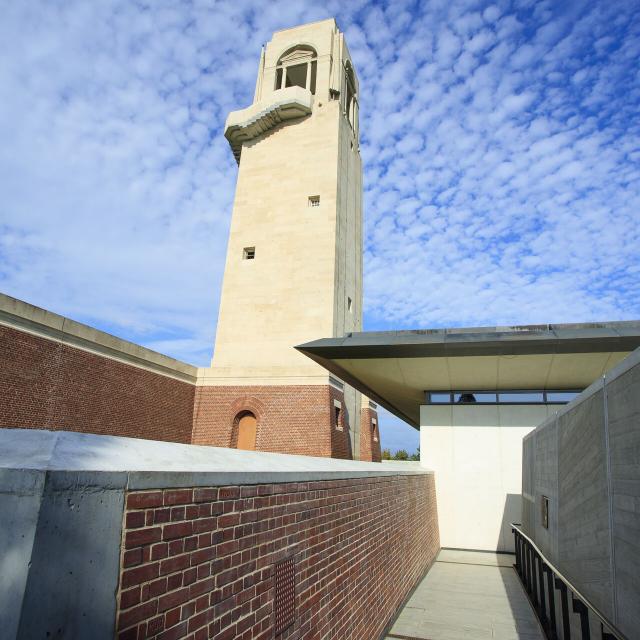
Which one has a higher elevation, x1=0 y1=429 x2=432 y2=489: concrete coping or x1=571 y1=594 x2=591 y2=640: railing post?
x1=0 y1=429 x2=432 y2=489: concrete coping

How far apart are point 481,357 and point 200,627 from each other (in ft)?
32.8

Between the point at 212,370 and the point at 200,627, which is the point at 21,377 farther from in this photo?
the point at 200,627

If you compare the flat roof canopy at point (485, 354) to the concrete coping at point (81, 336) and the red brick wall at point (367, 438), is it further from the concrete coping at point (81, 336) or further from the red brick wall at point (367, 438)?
the red brick wall at point (367, 438)

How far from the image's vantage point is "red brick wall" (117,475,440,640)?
224cm

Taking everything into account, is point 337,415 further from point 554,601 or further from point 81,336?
point 554,601

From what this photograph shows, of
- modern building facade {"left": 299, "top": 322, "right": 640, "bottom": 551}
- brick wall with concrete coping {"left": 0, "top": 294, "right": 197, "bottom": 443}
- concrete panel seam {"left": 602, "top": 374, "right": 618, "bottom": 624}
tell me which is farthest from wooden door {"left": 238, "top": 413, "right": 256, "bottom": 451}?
concrete panel seam {"left": 602, "top": 374, "right": 618, "bottom": 624}

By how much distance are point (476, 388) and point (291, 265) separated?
32.7ft

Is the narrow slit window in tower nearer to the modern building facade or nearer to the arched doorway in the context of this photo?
the arched doorway

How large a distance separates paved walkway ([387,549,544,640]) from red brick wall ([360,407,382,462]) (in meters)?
12.9

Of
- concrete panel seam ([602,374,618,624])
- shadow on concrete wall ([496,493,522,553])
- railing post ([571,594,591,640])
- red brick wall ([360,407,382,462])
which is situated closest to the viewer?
concrete panel seam ([602,374,618,624])

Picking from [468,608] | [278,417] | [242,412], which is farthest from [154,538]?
[242,412]

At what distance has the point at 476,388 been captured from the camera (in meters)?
14.5

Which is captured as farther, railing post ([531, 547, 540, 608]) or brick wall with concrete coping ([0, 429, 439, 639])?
railing post ([531, 547, 540, 608])

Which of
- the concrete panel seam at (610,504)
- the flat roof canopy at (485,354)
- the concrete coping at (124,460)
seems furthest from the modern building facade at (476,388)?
the concrete coping at (124,460)
